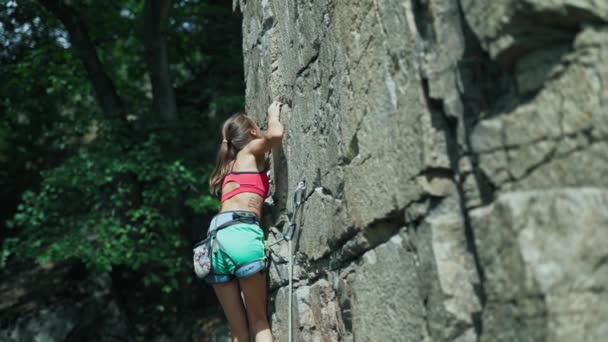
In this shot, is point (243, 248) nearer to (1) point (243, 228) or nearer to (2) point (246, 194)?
(1) point (243, 228)

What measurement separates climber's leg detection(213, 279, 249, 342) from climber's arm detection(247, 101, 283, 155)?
0.71 m

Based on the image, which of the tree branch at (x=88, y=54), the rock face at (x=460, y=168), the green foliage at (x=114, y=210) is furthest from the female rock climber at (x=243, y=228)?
the tree branch at (x=88, y=54)

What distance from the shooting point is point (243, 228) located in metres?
4.14

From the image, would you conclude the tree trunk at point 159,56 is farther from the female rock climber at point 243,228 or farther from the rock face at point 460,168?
the rock face at point 460,168

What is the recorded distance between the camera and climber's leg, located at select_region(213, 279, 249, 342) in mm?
4293

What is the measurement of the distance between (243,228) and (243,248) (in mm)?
100

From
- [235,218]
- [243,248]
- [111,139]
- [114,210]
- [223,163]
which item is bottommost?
[243,248]

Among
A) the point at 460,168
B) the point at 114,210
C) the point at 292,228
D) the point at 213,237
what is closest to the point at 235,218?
the point at 213,237

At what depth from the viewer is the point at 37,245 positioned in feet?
25.7

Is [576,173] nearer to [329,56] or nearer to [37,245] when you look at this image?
[329,56]

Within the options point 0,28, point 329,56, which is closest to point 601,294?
point 329,56

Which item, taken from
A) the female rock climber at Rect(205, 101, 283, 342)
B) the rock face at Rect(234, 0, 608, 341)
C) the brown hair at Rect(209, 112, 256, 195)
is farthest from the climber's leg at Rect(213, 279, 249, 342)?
the rock face at Rect(234, 0, 608, 341)

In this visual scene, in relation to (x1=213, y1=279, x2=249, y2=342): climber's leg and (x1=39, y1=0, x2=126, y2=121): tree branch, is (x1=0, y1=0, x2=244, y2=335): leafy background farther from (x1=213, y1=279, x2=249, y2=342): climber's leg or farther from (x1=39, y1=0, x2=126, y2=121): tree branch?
(x1=213, y1=279, x2=249, y2=342): climber's leg

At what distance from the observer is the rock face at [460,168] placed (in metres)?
1.84
